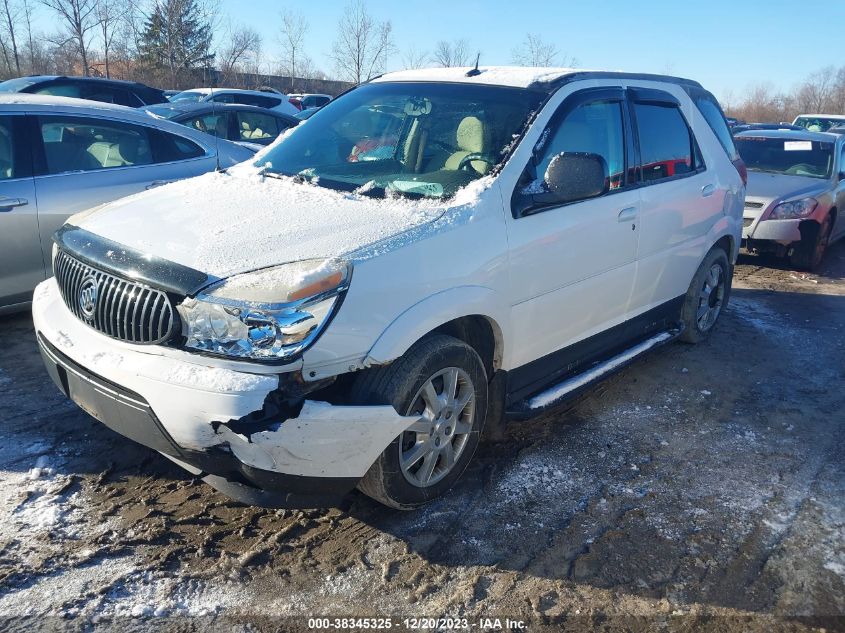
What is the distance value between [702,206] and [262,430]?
3730 mm

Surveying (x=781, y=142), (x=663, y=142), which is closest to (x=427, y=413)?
(x=663, y=142)

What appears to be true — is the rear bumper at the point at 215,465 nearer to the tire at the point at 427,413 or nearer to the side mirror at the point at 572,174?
the tire at the point at 427,413

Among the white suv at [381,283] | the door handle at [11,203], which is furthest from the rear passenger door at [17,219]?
the white suv at [381,283]

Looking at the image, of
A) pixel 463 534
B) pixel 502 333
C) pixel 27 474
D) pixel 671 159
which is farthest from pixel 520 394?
pixel 27 474

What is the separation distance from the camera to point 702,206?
4953 mm

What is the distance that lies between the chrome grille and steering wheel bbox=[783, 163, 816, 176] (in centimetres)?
879

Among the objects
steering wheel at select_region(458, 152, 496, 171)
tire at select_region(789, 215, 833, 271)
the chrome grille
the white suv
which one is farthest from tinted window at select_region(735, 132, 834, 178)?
the chrome grille

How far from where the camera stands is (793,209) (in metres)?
8.17

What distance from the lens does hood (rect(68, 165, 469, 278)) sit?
108 inches

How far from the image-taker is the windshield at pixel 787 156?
9102mm

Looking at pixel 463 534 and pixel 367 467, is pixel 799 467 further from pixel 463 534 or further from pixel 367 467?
pixel 367 467

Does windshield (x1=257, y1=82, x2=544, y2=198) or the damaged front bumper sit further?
windshield (x1=257, y1=82, x2=544, y2=198)

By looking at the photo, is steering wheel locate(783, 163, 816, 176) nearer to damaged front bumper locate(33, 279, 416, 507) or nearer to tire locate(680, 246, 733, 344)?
tire locate(680, 246, 733, 344)

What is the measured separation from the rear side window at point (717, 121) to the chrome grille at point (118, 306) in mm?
4205
